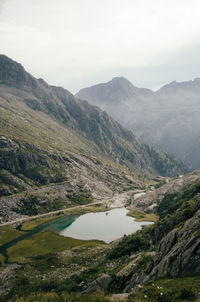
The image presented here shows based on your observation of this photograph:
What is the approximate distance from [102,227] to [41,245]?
50948mm

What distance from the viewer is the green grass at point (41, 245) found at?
107m

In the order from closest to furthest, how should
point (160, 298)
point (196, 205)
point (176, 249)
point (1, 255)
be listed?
point (160, 298)
point (176, 249)
point (196, 205)
point (1, 255)

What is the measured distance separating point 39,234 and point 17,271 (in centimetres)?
5513

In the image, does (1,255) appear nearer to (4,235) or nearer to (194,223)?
(4,235)

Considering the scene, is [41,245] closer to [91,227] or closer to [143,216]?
[91,227]

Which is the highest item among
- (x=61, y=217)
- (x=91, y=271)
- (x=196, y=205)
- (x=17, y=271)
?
(x=196, y=205)

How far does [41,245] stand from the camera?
12012 cm

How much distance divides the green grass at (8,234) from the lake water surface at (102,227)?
2757 centimetres

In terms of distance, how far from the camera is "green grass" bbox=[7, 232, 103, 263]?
351ft

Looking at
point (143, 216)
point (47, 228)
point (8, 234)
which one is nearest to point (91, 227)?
point (47, 228)

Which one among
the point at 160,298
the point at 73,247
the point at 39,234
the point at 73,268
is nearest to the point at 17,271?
the point at 73,268

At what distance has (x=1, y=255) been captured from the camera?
4225 inches

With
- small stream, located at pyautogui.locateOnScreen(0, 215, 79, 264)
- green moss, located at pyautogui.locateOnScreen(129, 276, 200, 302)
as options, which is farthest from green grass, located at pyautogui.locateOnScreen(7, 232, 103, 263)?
green moss, located at pyautogui.locateOnScreen(129, 276, 200, 302)

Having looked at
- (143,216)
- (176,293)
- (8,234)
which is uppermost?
(176,293)
